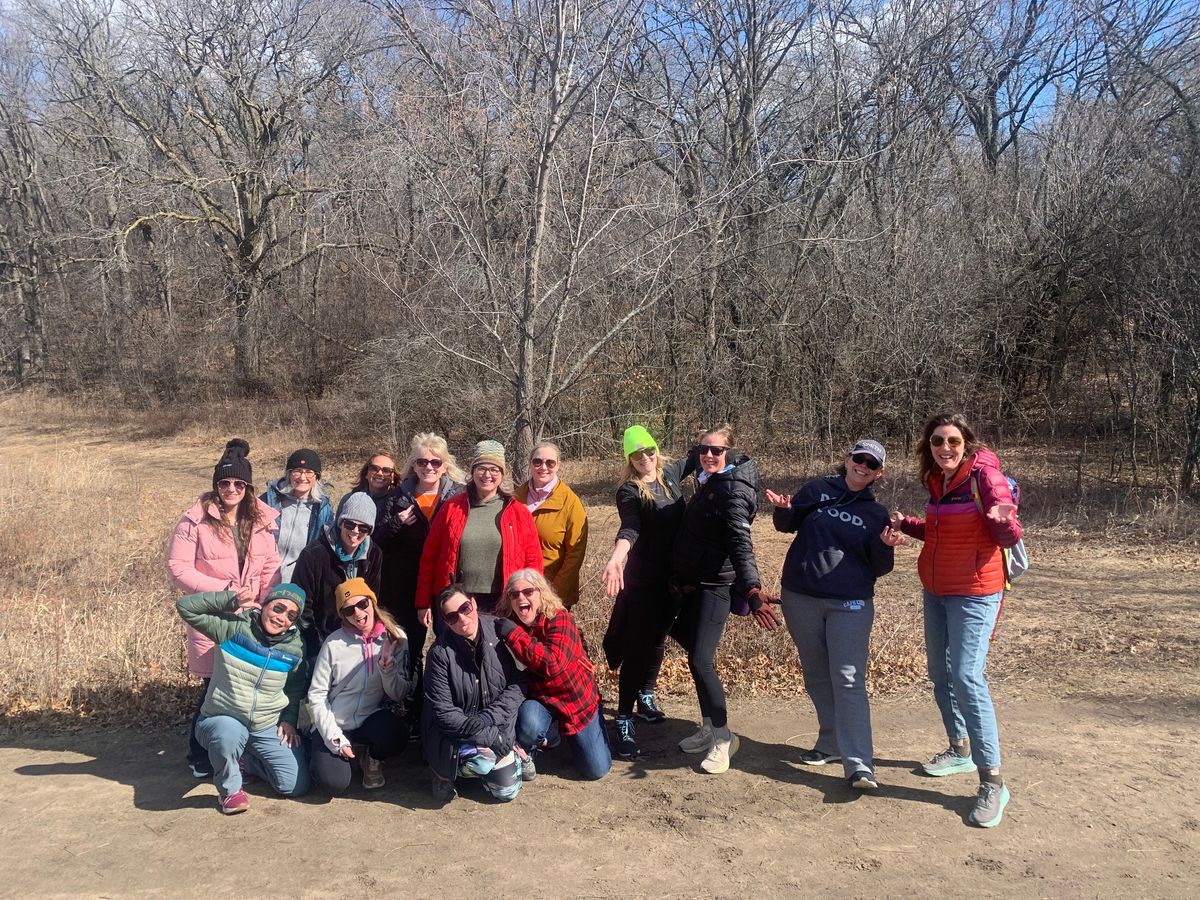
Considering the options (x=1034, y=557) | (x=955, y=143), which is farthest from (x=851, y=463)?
(x=955, y=143)

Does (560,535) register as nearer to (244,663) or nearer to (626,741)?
(626,741)

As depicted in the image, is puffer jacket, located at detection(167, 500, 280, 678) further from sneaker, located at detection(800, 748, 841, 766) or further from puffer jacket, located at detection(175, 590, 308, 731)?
sneaker, located at detection(800, 748, 841, 766)

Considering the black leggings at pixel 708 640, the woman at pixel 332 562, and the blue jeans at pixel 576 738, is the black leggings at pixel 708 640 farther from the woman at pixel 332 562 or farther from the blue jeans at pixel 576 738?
the woman at pixel 332 562

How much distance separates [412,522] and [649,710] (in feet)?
5.25

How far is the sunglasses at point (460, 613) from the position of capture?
4.04 meters

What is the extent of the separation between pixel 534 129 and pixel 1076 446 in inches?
407

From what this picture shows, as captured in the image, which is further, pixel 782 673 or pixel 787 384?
Result: pixel 787 384

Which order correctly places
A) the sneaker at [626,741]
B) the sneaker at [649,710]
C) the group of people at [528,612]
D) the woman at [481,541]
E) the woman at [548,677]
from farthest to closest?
1. the sneaker at [649,710]
2. the sneaker at [626,741]
3. the woman at [481,541]
4. the woman at [548,677]
5. the group of people at [528,612]

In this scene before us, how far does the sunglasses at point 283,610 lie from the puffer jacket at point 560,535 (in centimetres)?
120

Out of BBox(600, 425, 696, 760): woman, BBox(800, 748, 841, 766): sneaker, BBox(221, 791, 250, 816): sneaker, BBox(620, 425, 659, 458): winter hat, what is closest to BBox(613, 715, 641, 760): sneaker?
BBox(600, 425, 696, 760): woman

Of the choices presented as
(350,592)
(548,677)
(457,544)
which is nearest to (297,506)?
(350,592)

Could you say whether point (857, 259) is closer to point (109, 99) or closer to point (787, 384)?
point (787, 384)

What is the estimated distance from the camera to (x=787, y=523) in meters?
4.27

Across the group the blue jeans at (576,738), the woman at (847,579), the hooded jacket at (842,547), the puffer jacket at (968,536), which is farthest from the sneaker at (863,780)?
the blue jeans at (576,738)
